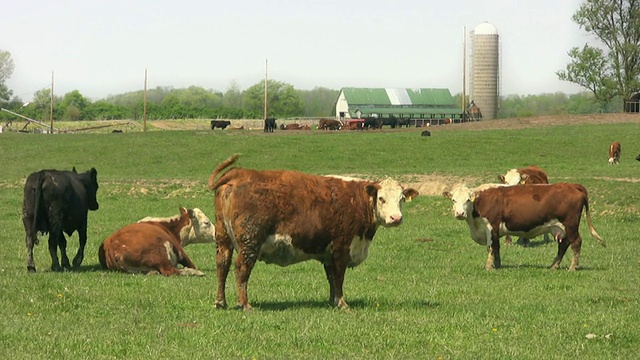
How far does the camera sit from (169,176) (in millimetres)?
45594

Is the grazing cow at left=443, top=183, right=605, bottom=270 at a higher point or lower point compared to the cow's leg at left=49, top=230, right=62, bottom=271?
higher

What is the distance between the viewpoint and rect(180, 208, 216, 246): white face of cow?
18.9 meters

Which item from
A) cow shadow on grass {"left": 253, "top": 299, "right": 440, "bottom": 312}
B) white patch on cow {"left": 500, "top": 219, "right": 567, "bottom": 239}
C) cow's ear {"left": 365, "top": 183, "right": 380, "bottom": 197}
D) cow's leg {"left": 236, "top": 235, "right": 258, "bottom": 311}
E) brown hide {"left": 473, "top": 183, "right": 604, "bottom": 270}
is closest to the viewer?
cow's leg {"left": 236, "top": 235, "right": 258, "bottom": 311}

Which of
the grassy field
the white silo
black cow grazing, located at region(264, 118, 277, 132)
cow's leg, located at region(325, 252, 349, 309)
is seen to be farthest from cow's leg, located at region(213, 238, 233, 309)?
the white silo

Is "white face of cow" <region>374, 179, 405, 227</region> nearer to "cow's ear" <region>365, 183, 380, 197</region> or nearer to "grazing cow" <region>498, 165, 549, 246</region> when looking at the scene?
"cow's ear" <region>365, 183, 380, 197</region>

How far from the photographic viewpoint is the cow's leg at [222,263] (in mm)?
12469

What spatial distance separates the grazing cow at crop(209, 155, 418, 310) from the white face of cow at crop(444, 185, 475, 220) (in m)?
5.36

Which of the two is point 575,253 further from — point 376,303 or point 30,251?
point 30,251

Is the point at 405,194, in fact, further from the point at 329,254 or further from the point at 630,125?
the point at 630,125

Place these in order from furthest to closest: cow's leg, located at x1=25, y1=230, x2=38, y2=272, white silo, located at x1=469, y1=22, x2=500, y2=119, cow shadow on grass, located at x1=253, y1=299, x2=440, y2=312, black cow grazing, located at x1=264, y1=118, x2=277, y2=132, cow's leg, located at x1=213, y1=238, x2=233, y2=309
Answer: white silo, located at x1=469, y1=22, x2=500, y2=119
black cow grazing, located at x1=264, y1=118, x2=277, y2=132
cow's leg, located at x1=25, y1=230, x2=38, y2=272
cow shadow on grass, located at x1=253, y1=299, x2=440, y2=312
cow's leg, located at x1=213, y1=238, x2=233, y2=309

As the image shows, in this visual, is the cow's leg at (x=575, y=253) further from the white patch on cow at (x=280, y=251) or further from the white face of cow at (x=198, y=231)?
the white patch on cow at (x=280, y=251)

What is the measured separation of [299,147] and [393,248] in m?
34.4

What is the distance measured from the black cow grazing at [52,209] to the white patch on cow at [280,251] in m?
5.73

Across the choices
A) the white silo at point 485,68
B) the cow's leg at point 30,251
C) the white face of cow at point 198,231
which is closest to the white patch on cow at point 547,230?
the white face of cow at point 198,231
